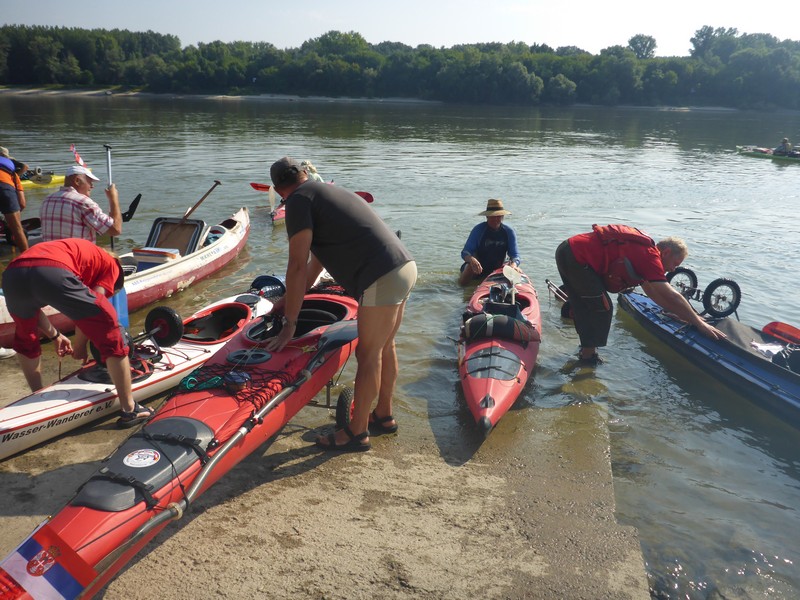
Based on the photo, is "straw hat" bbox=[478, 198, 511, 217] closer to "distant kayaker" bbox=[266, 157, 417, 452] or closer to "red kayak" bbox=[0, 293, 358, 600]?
"red kayak" bbox=[0, 293, 358, 600]

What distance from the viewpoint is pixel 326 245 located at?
4512 mm

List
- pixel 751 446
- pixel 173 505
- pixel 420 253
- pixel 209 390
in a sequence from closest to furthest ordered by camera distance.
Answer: pixel 173 505
pixel 209 390
pixel 751 446
pixel 420 253

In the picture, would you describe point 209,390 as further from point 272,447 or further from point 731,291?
point 731,291

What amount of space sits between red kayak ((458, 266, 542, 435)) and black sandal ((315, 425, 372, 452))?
1.10 metres

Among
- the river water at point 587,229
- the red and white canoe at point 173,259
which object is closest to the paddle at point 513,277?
the river water at point 587,229

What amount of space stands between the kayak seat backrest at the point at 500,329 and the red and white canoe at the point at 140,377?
8.34 feet

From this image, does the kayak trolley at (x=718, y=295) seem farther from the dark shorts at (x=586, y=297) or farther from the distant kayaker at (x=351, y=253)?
the distant kayaker at (x=351, y=253)

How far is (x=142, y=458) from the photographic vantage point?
391 cm

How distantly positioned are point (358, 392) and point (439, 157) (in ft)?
82.1

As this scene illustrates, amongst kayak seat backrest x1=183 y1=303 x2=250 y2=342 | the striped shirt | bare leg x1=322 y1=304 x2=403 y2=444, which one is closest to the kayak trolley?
bare leg x1=322 y1=304 x2=403 y2=444

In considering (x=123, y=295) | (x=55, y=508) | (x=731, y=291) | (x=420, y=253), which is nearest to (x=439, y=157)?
(x=420, y=253)

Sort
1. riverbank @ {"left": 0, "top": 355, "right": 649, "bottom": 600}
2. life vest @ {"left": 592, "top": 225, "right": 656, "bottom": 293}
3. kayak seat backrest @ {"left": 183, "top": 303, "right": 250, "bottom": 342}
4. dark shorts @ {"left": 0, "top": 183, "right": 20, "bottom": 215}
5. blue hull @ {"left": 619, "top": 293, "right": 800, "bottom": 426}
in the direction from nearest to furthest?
riverbank @ {"left": 0, "top": 355, "right": 649, "bottom": 600}, blue hull @ {"left": 619, "top": 293, "right": 800, "bottom": 426}, life vest @ {"left": 592, "top": 225, "right": 656, "bottom": 293}, kayak seat backrest @ {"left": 183, "top": 303, "right": 250, "bottom": 342}, dark shorts @ {"left": 0, "top": 183, "right": 20, "bottom": 215}

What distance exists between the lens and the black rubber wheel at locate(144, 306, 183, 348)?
6.32m

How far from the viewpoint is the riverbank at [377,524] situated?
3.78 m
